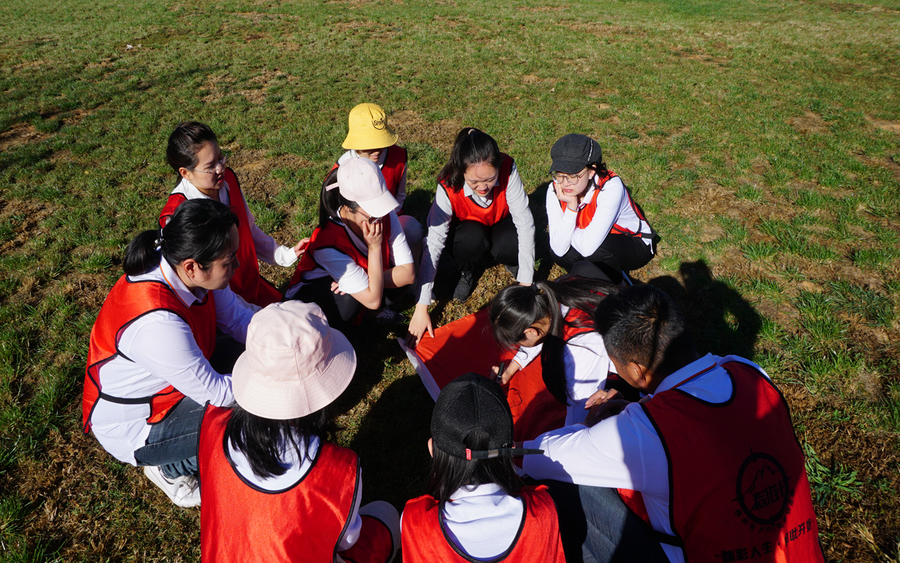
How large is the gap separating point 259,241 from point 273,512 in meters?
2.35

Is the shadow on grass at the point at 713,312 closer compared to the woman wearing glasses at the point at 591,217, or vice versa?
the woman wearing glasses at the point at 591,217

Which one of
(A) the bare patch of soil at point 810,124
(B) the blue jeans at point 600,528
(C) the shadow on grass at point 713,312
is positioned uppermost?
(A) the bare patch of soil at point 810,124

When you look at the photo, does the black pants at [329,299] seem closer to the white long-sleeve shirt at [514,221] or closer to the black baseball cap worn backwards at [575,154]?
the white long-sleeve shirt at [514,221]

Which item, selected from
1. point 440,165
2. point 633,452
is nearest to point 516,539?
point 633,452

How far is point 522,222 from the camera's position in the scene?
3596 mm

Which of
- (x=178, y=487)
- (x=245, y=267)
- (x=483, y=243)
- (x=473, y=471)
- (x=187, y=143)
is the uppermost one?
(x=187, y=143)

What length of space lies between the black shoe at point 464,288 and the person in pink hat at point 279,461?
87.5 inches

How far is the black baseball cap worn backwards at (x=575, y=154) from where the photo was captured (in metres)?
3.10

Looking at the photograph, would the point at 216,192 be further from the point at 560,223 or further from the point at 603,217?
the point at 603,217

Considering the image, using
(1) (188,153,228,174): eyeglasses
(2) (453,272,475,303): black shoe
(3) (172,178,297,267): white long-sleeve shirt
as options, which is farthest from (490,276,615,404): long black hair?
(1) (188,153,228,174): eyeglasses

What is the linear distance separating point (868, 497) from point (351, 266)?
319cm

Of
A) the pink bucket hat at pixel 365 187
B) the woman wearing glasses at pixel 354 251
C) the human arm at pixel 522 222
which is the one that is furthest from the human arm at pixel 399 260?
the human arm at pixel 522 222

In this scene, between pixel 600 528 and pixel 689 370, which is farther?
pixel 600 528

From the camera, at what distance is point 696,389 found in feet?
5.33
